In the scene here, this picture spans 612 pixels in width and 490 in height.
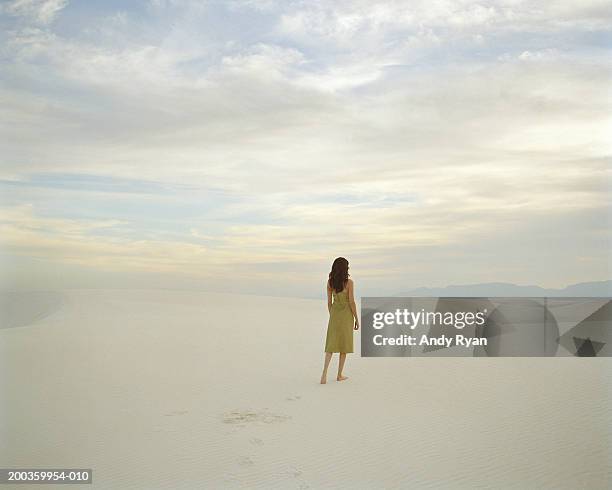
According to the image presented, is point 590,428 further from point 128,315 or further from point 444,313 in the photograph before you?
point 128,315

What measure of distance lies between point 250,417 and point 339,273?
112 inches

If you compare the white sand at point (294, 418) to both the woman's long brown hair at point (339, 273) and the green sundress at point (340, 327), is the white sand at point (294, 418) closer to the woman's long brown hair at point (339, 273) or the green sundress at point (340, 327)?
the green sundress at point (340, 327)

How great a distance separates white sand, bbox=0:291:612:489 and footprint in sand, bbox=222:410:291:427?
0.10 feet

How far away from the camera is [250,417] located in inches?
356

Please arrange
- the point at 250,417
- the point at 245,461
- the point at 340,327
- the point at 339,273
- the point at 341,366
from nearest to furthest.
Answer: the point at 245,461, the point at 250,417, the point at 339,273, the point at 340,327, the point at 341,366

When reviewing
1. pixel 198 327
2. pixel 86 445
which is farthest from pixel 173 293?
pixel 86 445

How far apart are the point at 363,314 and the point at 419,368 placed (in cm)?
488

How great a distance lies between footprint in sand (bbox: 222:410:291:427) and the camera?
8.76 meters

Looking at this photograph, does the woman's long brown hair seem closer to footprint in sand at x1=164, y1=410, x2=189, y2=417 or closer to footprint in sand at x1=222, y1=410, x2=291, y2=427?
footprint in sand at x1=222, y1=410, x2=291, y2=427

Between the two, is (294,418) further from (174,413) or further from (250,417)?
(174,413)

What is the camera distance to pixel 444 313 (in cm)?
1655

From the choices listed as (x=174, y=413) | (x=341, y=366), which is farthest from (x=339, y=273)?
(x=174, y=413)

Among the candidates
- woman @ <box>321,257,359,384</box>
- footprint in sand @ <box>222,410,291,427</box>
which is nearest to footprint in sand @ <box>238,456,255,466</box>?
footprint in sand @ <box>222,410,291,427</box>

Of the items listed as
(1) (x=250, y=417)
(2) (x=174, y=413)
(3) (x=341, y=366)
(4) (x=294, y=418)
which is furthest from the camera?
(3) (x=341, y=366)
